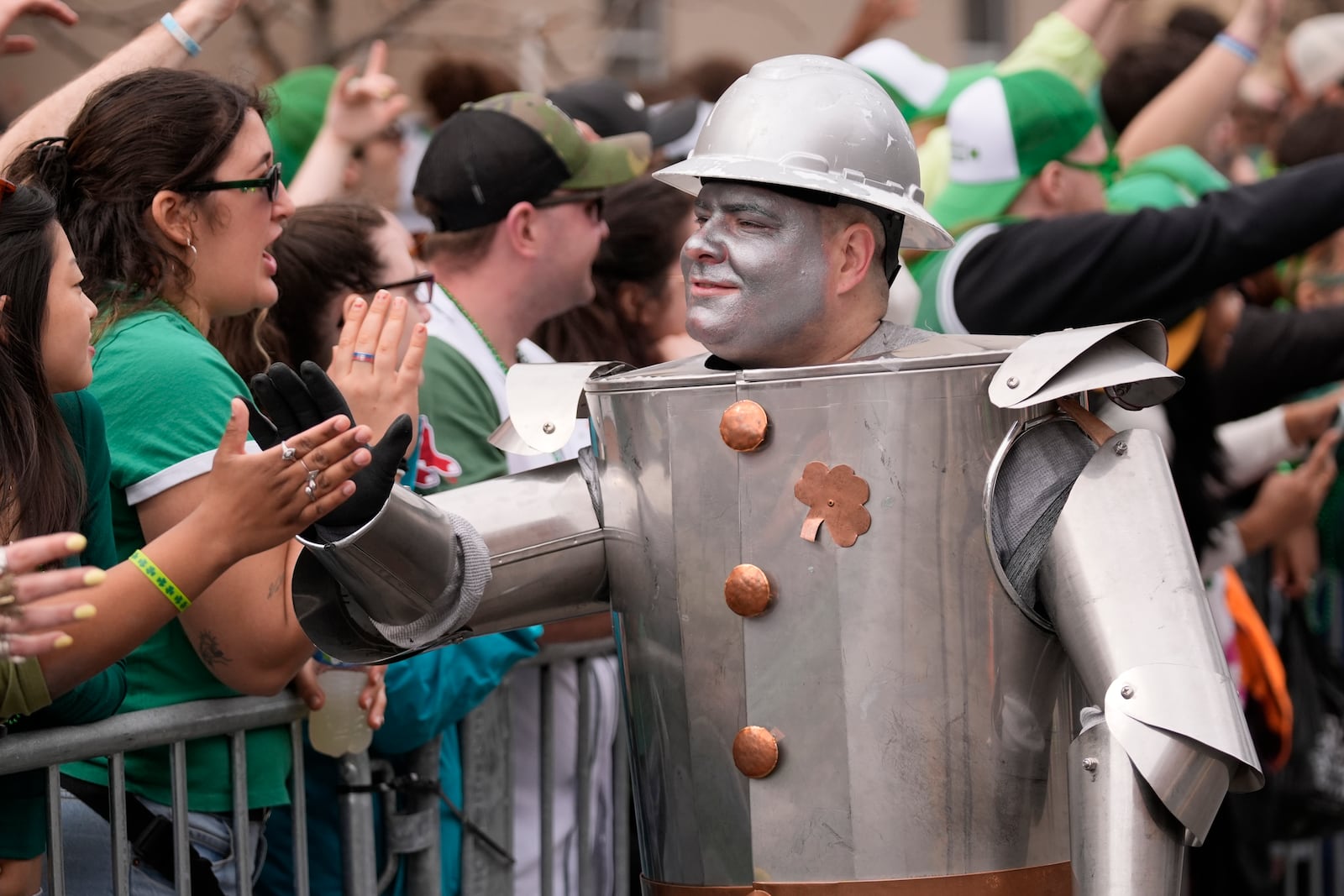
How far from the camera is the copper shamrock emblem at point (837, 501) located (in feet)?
8.15

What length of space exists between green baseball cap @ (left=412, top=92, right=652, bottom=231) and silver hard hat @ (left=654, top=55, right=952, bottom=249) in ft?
4.16

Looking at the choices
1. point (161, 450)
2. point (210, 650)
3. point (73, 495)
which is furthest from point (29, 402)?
point (210, 650)

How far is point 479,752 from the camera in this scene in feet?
11.4

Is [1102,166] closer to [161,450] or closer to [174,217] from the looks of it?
[174,217]

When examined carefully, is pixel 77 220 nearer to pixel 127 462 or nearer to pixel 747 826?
pixel 127 462

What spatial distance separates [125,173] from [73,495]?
697 mm

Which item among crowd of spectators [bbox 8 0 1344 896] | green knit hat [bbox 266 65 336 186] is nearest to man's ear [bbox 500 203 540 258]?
crowd of spectators [bbox 8 0 1344 896]

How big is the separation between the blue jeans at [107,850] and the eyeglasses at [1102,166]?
277 centimetres

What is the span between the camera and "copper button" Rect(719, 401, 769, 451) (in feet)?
8.20

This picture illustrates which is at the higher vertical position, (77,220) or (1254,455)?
(77,220)

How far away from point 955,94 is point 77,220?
3.19 meters

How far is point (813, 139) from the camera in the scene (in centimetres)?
260

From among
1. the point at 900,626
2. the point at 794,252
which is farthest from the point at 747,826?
the point at 794,252

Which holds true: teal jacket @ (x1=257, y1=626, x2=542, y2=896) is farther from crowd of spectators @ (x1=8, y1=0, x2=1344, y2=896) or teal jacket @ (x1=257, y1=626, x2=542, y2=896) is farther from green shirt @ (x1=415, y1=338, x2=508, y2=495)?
green shirt @ (x1=415, y1=338, x2=508, y2=495)
